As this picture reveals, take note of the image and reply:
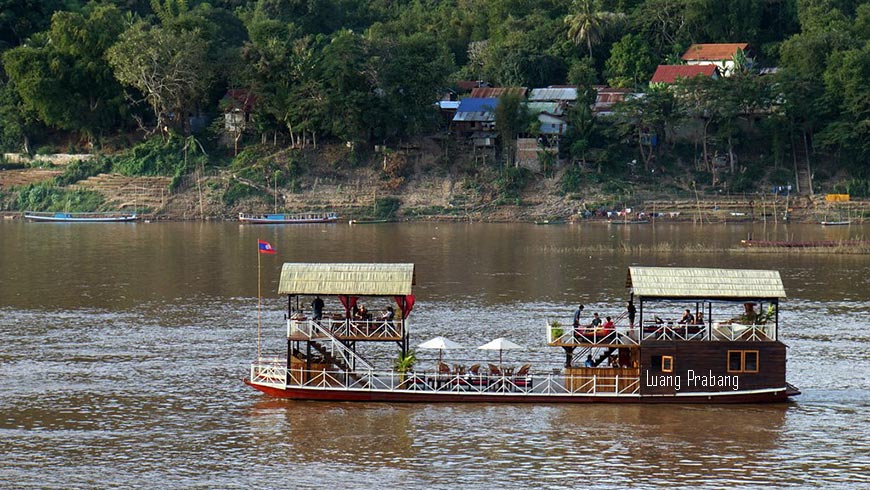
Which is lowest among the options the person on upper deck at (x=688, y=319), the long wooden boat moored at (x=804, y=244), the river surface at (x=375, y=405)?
the river surface at (x=375, y=405)

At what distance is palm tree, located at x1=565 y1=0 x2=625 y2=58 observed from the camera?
139 m

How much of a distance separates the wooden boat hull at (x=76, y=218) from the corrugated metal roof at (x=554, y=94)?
40554 mm

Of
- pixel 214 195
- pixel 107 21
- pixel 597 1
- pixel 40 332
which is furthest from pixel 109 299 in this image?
pixel 597 1

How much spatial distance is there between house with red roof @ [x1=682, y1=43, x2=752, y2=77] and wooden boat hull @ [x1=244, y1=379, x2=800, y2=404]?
95.3m

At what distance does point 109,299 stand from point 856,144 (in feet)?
247

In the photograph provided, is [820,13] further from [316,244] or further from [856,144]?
[316,244]

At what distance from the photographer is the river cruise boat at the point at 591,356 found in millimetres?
42562

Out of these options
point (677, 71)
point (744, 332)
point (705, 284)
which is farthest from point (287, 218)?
point (744, 332)

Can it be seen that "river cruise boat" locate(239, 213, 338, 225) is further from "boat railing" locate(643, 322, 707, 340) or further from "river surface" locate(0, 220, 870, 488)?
"boat railing" locate(643, 322, 707, 340)

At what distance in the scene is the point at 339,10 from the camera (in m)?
155

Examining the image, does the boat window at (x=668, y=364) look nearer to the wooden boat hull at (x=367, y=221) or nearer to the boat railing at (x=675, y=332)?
the boat railing at (x=675, y=332)

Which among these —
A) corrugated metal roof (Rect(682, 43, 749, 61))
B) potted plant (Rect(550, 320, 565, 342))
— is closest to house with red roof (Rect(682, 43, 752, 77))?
corrugated metal roof (Rect(682, 43, 749, 61))

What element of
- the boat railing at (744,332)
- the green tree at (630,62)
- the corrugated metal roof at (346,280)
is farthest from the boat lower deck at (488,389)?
the green tree at (630,62)

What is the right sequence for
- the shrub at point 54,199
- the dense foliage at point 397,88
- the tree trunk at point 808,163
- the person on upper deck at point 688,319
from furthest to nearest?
the shrub at point 54,199
the dense foliage at point 397,88
the tree trunk at point 808,163
the person on upper deck at point 688,319
